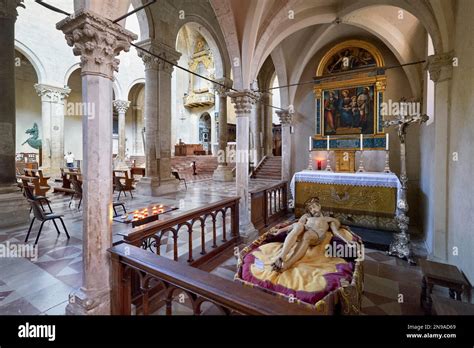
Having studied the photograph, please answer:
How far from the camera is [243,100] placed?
5.32 metres

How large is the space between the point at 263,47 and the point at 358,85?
12.2 feet

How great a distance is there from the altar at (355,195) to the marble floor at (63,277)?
0.98 meters

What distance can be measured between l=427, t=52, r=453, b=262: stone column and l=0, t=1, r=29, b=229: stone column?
8501mm

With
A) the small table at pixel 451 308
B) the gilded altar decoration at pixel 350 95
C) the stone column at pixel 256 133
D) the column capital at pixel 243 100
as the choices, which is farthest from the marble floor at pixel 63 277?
the stone column at pixel 256 133

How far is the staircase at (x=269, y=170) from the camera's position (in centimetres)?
1334

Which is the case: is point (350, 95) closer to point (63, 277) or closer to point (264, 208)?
point (264, 208)

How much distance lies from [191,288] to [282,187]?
612cm

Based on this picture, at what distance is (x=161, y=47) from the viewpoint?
27.1ft

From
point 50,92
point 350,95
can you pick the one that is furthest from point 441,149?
point 50,92

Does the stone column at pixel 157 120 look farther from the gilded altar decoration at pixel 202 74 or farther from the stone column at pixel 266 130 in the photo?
the gilded altar decoration at pixel 202 74

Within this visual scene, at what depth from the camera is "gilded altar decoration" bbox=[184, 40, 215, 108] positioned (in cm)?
2150
